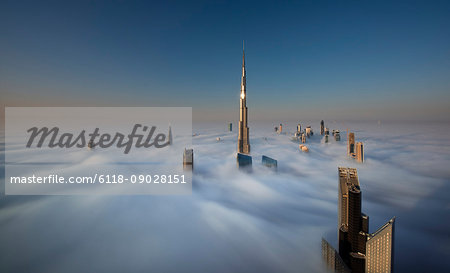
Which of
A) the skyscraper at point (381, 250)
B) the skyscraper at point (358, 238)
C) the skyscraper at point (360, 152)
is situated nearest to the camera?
the skyscraper at point (381, 250)

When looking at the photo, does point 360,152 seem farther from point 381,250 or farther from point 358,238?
point 381,250

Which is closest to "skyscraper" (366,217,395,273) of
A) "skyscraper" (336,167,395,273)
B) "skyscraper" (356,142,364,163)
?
"skyscraper" (336,167,395,273)

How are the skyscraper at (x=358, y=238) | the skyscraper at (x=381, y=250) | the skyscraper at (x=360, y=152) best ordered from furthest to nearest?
the skyscraper at (x=360, y=152) → the skyscraper at (x=358, y=238) → the skyscraper at (x=381, y=250)

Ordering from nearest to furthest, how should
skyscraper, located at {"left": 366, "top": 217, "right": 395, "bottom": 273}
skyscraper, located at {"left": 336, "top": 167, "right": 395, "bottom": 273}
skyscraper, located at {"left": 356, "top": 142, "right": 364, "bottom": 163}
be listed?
1. skyscraper, located at {"left": 366, "top": 217, "right": 395, "bottom": 273}
2. skyscraper, located at {"left": 336, "top": 167, "right": 395, "bottom": 273}
3. skyscraper, located at {"left": 356, "top": 142, "right": 364, "bottom": 163}

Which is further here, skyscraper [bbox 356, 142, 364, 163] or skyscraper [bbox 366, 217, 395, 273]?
skyscraper [bbox 356, 142, 364, 163]

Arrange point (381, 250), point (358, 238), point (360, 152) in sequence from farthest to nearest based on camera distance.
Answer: point (360, 152) < point (358, 238) < point (381, 250)

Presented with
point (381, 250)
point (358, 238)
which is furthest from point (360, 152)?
point (381, 250)

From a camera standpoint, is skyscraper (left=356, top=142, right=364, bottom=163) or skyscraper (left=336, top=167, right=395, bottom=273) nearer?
skyscraper (left=336, top=167, right=395, bottom=273)

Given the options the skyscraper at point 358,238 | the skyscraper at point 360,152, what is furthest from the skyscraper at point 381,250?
the skyscraper at point 360,152

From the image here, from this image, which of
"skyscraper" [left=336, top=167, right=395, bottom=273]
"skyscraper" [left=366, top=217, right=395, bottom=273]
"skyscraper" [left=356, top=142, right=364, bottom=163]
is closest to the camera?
"skyscraper" [left=366, top=217, right=395, bottom=273]

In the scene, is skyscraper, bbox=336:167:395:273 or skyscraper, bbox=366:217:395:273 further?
skyscraper, bbox=336:167:395:273

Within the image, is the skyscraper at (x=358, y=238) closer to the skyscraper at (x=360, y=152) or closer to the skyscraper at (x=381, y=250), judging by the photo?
the skyscraper at (x=381, y=250)

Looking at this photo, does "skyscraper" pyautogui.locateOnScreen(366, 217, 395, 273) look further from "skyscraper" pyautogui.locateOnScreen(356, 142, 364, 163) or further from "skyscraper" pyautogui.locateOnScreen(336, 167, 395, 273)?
"skyscraper" pyautogui.locateOnScreen(356, 142, 364, 163)

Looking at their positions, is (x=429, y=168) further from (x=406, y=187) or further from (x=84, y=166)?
(x=84, y=166)
